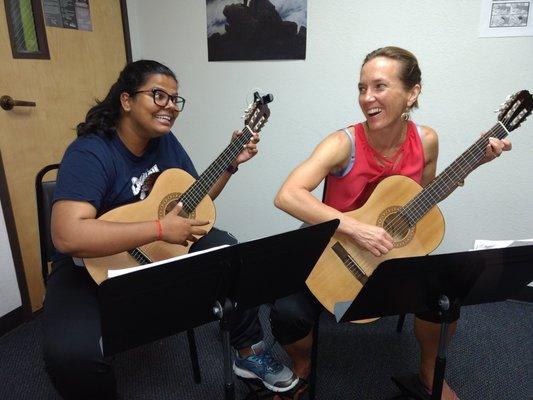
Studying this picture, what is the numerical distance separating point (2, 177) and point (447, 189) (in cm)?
193

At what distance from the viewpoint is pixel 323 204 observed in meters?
1.47

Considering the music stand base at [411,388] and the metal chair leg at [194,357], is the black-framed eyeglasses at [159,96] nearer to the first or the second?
the metal chair leg at [194,357]

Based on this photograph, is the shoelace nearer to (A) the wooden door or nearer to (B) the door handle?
(A) the wooden door

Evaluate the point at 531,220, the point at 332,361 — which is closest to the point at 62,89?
the point at 332,361

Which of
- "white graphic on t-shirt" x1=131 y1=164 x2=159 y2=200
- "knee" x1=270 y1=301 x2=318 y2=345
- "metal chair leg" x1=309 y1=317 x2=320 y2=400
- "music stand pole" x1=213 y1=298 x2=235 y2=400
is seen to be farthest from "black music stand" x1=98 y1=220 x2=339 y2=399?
"white graphic on t-shirt" x1=131 y1=164 x2=159 y2=200

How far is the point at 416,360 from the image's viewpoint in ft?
6.05

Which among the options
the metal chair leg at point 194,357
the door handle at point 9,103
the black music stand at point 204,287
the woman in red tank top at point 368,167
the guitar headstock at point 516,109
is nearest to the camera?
the black music stand at point 204,287

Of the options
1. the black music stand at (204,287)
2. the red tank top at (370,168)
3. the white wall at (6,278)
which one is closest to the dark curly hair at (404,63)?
the red tank top at (370,168)

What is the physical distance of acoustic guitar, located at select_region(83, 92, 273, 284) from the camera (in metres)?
1.38

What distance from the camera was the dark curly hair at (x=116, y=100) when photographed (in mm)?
1473

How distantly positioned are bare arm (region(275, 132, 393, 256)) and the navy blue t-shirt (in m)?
0.52

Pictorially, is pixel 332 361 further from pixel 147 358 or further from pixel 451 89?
pixel 451 89

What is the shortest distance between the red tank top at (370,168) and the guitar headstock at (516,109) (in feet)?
0.99

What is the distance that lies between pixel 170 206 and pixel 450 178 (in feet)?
3.27
